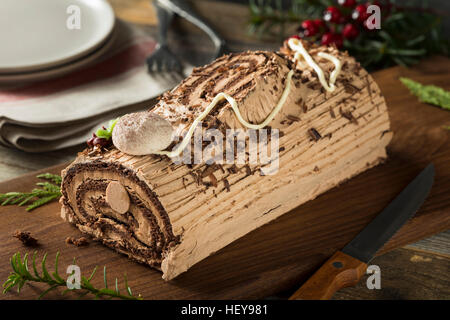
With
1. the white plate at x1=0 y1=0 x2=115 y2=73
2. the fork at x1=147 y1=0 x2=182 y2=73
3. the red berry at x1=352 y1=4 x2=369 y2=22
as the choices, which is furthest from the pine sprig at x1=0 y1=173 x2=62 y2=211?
the red berry at x1=352 y1=4 x2=369 y2=22

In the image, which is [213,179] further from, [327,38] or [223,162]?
[327,38]

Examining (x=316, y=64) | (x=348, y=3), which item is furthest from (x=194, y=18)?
(x=316, y=64)

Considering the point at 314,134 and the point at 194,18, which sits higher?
the point at 194,18

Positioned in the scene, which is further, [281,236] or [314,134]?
[314,134]

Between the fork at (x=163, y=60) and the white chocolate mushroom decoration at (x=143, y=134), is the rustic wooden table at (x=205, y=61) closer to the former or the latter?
the fork at (x=163, y=60)

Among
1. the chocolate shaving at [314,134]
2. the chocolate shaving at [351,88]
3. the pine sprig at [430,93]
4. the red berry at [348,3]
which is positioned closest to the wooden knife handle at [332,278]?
the chocolate shaving at [314,134]

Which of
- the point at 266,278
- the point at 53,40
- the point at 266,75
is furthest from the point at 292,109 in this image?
the point at 53,40
